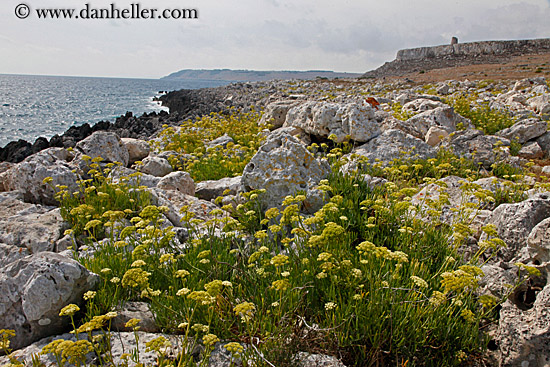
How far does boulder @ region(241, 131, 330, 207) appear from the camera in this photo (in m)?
5.71

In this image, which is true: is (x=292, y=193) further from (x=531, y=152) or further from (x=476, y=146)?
(x=531, y=152)

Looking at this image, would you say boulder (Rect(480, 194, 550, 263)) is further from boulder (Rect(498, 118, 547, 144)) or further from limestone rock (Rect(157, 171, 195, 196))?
boulder (Rect(498, 118, 547, 144))

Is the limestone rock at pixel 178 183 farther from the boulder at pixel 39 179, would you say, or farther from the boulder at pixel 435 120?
the boulder at pixel 435 120

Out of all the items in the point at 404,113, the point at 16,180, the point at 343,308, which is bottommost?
the point at 343,308

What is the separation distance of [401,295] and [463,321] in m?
0.67

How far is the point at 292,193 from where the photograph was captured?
5.69 m

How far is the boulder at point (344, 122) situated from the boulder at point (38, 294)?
22.2ft

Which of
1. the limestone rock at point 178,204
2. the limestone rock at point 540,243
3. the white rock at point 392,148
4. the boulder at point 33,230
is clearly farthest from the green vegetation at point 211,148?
the limestone rock at point 540,243

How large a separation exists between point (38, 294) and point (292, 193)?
11.8ft

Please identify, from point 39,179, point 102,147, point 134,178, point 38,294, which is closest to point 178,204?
point 134,178

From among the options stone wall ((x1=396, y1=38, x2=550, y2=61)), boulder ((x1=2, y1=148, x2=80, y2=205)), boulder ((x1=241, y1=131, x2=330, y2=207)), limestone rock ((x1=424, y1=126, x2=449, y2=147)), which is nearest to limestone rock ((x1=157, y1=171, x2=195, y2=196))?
boulder ((x1=241, y1=131, x2=330, y2=207))

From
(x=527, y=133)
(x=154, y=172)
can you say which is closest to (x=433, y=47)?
(x=527, y=133)

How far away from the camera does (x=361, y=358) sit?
298 cm

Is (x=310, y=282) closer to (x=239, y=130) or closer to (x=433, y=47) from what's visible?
(x=239, y=130)
